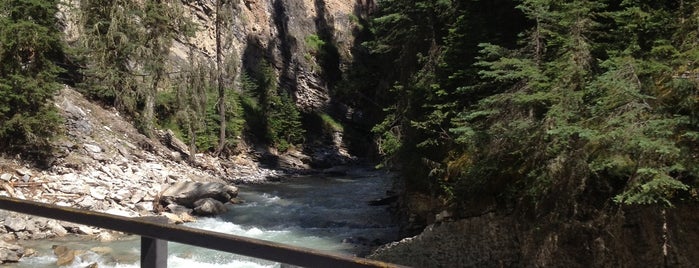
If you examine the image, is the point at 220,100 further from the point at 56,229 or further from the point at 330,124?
the point at 56,229

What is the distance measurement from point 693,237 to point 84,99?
1980 cm

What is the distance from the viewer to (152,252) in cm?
262

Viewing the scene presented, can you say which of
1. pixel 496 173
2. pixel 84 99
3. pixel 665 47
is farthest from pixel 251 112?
pixel 665 47

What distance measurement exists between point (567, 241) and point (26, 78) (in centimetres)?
1457

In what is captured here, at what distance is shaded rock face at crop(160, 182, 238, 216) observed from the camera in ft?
49.2

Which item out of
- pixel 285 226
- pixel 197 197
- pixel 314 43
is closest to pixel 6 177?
pixel 197 197

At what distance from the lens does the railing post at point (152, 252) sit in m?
2.61

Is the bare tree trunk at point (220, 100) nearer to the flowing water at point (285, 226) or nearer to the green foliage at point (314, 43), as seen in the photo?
the flowing water at point (285, 226)

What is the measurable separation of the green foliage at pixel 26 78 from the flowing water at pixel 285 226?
5.21 metres

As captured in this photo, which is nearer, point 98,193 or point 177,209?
point 98,193

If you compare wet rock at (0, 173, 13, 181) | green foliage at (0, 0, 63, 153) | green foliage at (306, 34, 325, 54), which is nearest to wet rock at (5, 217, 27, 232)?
wet rock at (0, 173, 13, 181)

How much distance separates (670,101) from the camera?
5.68 metres

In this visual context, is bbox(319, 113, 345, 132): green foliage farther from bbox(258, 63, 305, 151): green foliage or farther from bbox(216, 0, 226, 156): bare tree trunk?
bbox(216, 0, 226, 156): bare tree trunk

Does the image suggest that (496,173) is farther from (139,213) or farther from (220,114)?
(220,114)
